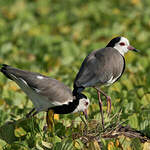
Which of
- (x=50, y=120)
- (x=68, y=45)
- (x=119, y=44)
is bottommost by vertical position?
(x=50, y=120)

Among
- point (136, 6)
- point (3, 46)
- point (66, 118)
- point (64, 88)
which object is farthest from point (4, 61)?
point (136, 6)

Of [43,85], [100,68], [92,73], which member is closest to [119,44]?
[100,68]

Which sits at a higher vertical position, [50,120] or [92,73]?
[92,73]

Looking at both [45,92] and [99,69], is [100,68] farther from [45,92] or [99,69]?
[45,92]

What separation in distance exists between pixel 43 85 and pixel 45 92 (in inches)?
2.5

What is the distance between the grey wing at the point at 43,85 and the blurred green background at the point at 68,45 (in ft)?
0.97

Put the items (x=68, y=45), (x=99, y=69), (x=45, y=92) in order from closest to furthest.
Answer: (x=45, y=92) < (x=99, y=69) < (x=68, y=45)

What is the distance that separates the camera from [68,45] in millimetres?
7812

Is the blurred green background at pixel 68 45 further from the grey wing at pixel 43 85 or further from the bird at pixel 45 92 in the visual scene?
the grey wing at pixel 43 85

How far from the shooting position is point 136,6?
396 inches

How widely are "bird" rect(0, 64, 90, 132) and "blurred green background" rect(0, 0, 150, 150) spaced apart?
18cm

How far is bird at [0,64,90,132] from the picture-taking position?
4.18 m

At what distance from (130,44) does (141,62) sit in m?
1.75

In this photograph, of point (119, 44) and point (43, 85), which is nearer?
point (43, 85)
